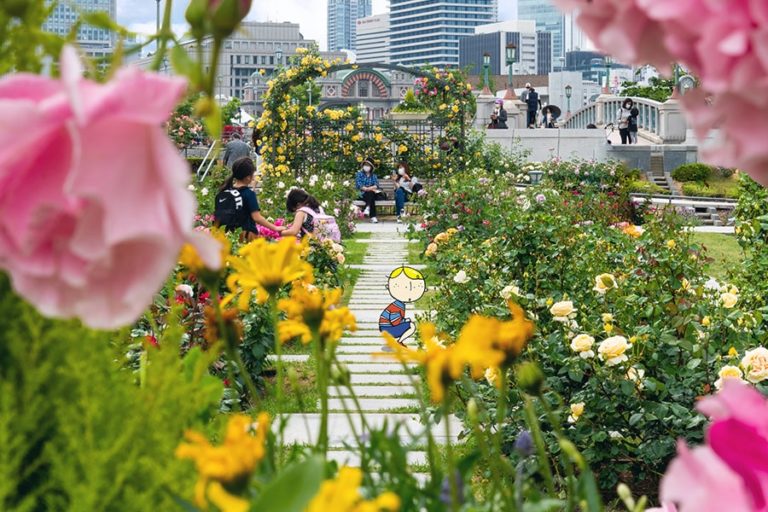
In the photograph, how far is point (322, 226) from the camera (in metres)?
11.3

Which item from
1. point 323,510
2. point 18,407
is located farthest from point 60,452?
point 323,510

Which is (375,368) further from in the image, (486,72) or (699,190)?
(486,72)

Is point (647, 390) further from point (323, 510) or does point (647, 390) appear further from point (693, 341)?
point (323, 510)

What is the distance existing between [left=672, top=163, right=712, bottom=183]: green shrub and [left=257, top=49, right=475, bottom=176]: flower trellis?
7956mm

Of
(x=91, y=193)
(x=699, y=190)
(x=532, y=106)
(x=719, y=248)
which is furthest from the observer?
(x=532, y=106)

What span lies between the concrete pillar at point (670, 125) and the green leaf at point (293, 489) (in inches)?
1273

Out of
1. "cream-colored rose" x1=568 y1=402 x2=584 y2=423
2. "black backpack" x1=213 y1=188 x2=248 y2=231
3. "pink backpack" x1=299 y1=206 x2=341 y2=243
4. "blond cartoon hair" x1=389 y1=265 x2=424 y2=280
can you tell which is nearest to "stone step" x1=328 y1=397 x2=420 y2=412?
"blond cartoon hair" x1=389 y1=265 x2=424 y2=280

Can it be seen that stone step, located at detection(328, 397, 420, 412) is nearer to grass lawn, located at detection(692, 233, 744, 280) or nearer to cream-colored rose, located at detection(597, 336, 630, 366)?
cream-colored rose, located at detection(597, 336, 630, 366)

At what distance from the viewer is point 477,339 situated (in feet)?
3.03

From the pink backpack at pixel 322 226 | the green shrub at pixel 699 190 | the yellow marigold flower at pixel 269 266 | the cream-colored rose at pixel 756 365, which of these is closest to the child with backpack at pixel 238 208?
the pink backpack at pixel 322 226

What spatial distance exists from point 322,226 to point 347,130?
35.8 feet

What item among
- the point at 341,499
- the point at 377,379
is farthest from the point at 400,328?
the point at 341,499

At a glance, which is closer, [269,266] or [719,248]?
[269,266]

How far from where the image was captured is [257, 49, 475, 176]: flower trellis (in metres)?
20.5
